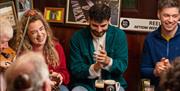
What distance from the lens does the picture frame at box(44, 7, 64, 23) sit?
10.9 ft

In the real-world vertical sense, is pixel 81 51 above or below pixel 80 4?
below

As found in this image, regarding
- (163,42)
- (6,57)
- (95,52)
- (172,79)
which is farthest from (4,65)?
(172,79)

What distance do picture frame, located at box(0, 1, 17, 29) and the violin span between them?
0.44 m

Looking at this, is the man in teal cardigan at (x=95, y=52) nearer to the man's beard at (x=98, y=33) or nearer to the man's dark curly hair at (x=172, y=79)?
the man's beard at (x=98, y=33)

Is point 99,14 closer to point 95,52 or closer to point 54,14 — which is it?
point 95,52

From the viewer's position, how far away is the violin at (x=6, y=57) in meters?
2.39

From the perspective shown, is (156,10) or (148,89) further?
(156,10)

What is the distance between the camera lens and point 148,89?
2584mm

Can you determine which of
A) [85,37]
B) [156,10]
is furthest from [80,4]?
[156,10]

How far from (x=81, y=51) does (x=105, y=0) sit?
57 centimetres

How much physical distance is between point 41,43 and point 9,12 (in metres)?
0.45

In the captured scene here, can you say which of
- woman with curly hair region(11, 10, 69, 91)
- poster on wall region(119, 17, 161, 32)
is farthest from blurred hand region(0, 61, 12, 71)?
poster on wall region(119, 17, 161, 32)

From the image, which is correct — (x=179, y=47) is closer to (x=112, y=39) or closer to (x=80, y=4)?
(x=112, y=39)

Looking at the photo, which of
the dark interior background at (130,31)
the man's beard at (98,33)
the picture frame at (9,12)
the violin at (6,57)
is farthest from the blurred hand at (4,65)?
the dark interior background at (130,31)
